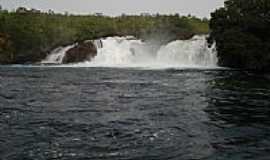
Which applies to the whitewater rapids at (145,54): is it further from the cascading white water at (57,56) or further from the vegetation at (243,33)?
the vegetation at (243,33)

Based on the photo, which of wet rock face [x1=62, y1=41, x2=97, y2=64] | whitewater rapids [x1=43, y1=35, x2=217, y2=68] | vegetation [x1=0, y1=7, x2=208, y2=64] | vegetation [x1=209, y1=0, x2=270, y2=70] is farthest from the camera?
vegetation [x1=0, y1=7, x2=208, y2=64]

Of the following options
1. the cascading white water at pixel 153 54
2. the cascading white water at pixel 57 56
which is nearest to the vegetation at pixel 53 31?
the cascading white water at pixel 57 56

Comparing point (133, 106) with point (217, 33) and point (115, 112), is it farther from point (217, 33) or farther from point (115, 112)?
point (217, 33)

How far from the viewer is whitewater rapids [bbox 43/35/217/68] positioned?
53375 millimetres

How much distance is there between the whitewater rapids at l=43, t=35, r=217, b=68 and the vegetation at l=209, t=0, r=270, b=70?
16.9ft

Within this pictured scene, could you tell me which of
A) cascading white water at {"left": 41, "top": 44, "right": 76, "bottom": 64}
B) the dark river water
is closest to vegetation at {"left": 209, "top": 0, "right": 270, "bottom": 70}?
the dark river water

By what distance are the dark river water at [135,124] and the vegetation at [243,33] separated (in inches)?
696

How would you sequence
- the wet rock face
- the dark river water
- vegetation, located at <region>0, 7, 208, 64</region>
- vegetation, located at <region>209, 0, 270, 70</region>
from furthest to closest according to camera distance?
vegetation, located at <region>0, 7, 208, 64</region> → the wet rock face → vegetation, located at <region>209, 0, 270, 70</region> → the dark river water

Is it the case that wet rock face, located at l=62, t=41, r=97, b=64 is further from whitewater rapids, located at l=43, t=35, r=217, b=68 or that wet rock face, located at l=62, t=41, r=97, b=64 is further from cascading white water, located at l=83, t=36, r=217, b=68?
cascading white water, located at l=83, t=36, r=217, b=68

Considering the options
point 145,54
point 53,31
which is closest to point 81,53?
point 145,54

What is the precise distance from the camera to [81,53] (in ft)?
196

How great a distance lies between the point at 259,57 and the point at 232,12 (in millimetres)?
7147

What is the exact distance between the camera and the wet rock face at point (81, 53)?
5958cm

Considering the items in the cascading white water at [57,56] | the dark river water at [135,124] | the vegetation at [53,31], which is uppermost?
the vegetation at [53,31]
